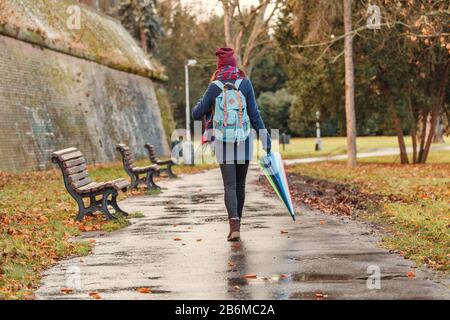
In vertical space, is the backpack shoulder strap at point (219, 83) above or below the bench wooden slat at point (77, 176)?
above

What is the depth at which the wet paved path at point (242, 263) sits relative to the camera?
23.7ft

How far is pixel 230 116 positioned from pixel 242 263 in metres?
2.11

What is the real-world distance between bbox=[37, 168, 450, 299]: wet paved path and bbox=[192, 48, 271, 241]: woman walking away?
67 cm

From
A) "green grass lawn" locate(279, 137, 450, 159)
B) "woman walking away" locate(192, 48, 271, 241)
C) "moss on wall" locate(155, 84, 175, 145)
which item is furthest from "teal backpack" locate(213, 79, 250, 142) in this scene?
"moss on wall" locate(155, 84, 175, 145)

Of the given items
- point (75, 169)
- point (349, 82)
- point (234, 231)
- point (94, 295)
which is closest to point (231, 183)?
point (234, 231)

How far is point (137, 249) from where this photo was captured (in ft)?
33.0

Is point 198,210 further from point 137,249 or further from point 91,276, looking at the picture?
point 91,276

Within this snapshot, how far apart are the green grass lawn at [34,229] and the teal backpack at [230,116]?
1.94m

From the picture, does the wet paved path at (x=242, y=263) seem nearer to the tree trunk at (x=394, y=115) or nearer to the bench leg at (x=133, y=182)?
the bench leg at (x=133, y=182)

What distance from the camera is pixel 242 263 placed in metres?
8.77

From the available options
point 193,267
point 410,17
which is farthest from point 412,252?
point 410,17

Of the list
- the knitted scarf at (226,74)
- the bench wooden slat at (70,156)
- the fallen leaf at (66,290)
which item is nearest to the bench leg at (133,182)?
the bench wooden slat at (70,156)

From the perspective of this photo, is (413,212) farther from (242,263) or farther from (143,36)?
(143,36)

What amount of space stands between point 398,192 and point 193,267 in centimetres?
1021
